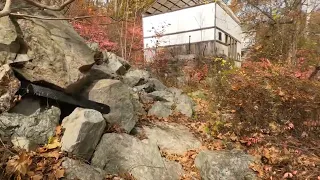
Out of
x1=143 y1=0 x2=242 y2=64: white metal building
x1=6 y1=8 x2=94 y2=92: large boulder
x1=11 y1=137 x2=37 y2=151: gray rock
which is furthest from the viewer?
x1=143 y1=0 x2=242 y2=64: white metal building

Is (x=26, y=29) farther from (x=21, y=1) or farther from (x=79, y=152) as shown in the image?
(x=79, y=152)

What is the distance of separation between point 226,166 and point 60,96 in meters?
2.94

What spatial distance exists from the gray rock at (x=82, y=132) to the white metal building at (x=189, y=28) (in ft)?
26.0

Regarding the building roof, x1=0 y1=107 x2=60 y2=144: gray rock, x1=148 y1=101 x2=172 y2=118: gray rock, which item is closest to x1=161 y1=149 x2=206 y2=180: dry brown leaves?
x1=148 y1=101 x2=172 y2=118: gray rock

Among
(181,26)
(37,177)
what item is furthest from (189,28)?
(37,177)

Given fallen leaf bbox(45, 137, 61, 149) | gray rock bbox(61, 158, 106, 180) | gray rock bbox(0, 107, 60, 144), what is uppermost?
gray rock bbox(0, 107, 60, 144)

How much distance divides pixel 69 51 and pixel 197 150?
10.1ft

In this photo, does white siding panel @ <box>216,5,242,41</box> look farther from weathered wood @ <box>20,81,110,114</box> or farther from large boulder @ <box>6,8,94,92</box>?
weathered wood @ <box>20,81,110,114</box>

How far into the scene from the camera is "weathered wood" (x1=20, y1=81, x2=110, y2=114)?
4027 millimetres

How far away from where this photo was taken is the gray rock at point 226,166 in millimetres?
3912

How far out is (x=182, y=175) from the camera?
433 cm

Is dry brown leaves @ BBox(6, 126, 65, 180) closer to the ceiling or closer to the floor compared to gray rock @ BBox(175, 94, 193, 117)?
closer to the floor

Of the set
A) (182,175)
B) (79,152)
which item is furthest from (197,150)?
(79,152)

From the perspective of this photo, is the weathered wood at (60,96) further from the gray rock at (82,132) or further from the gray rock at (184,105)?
the gray rock at (184,105)
